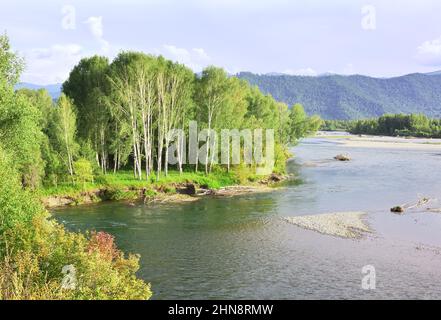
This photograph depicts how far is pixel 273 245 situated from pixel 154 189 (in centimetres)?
2950

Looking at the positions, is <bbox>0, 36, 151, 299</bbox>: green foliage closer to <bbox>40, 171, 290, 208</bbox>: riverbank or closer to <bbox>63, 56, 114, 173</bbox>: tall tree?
<bbox>40, 171, 290, 208</bbox>: riverbank

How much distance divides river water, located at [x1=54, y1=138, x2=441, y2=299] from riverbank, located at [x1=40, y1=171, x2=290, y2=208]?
11.3 ft

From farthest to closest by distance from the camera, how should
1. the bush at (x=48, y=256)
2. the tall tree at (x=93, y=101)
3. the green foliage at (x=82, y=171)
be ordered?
the tall tree at (x=93, y=101) → the green foliage at (x=82, y=171) → the bush at (x=48, y=256)

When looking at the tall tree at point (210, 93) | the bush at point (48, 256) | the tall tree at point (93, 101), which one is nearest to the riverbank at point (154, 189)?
the tall tree at point (210, 93)

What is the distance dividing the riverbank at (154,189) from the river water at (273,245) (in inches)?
135

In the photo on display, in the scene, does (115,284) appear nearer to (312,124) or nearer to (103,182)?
(103,182)

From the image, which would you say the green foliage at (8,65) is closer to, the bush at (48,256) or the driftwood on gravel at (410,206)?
the bush at (48,256)

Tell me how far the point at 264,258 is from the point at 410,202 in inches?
1265

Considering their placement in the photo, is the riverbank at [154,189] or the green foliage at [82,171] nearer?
the riverbank at [154,189]

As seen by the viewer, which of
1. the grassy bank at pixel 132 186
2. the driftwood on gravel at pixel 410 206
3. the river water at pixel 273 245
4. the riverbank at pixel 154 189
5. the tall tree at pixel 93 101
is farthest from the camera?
the tall tree at pixel 93 101

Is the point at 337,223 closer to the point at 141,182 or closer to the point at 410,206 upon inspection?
the point at 410,206

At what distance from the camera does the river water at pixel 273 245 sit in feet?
103

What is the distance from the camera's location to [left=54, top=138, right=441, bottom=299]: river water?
31.5 meters

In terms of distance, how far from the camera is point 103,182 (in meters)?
66.4
